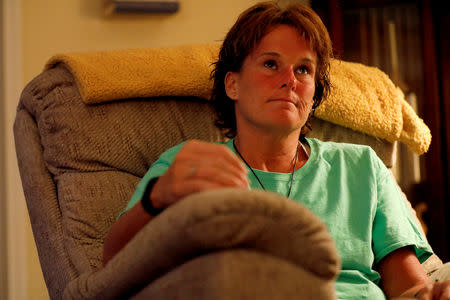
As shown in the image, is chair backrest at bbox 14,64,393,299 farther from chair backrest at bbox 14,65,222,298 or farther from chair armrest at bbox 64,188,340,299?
chair armrest at bbox 64,188,340,299

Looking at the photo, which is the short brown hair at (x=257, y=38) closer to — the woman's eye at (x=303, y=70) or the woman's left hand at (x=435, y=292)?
the woman's eye at (x=303, y=70)

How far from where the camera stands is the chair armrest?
62 centimetres

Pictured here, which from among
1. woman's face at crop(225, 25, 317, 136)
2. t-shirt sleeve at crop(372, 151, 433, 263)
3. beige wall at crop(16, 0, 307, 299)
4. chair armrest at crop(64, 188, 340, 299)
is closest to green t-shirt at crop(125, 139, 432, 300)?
t-shirt sleeve at crop(372, 151, 433, 263)

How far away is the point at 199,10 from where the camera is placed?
2.45 metres

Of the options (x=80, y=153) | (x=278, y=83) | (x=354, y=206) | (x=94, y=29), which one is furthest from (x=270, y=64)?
(x=94, y=29)

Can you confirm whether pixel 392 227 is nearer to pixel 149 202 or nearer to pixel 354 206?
pixel 354 206

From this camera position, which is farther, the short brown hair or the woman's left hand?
the short brown hair

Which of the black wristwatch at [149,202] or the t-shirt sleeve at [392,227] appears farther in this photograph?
the t-shirt sleeve at [392,227]

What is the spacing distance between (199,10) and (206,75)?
108 centimetres

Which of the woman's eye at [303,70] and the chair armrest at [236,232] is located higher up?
the woman's eye at [303,70]

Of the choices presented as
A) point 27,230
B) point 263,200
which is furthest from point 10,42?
point 263,200

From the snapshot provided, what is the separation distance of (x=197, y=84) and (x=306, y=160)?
347 millimetres

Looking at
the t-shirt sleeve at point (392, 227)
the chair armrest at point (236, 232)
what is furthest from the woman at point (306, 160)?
the chair armrest at point (236, 232)

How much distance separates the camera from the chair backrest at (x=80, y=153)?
117cm
